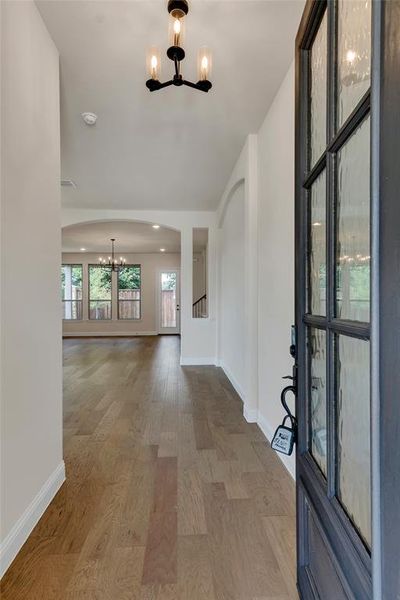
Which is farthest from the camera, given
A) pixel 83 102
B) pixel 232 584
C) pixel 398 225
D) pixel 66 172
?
pixel 66 172

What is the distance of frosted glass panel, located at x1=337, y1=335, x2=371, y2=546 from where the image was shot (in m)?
0.78

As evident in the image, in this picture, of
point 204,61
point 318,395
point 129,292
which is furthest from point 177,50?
point 129,292

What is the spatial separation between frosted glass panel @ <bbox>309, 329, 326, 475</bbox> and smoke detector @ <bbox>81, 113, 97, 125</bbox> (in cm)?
266

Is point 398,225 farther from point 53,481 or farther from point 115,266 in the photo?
point 115,266

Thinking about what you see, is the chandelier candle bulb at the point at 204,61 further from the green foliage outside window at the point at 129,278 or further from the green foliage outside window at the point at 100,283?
the green foliage outside window at the point at 100,283

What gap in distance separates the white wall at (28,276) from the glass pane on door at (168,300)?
8890mm

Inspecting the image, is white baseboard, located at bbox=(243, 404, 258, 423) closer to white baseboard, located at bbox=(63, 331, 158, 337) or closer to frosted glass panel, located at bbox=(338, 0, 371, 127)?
frosted glass panel, located at bbox=(338, 0, 371, 127)

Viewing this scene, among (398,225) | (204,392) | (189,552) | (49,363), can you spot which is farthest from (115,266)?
(398,225)

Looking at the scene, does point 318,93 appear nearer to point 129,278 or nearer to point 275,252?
point 275,252

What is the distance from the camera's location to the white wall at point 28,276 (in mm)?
1433

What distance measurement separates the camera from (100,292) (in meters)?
10.8

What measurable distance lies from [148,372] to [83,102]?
3903 millimetres

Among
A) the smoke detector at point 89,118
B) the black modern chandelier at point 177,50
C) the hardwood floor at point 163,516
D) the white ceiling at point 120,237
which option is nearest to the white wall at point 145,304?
the white ceiling at point 120,237

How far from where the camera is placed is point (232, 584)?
1331mm
